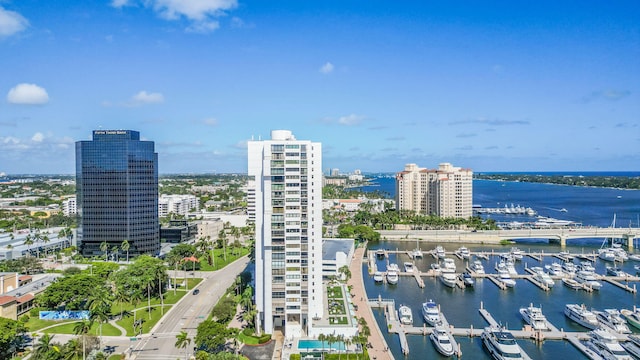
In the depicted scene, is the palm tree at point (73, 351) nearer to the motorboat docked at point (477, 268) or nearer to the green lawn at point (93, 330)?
the green lawn at point (93, 330)

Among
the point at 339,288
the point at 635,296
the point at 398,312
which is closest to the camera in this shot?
the point at 398,312

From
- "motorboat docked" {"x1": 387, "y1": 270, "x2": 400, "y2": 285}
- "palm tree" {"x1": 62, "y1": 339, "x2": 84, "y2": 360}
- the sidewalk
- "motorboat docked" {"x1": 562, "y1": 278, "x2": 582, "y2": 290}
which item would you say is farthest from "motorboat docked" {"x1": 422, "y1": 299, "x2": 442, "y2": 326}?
"palm tree" {"x1": 62, "y1": 339, "x2": 84, "y2": 360}

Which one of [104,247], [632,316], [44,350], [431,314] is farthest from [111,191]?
[632,316]

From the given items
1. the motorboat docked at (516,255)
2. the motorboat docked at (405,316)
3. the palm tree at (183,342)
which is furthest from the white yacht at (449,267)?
the palm tree at (183,342)

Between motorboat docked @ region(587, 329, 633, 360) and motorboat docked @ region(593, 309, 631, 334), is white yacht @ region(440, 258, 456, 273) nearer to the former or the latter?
motorboat docked @ region(593, 309, 631, 334)

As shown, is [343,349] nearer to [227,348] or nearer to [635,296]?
[227,348]

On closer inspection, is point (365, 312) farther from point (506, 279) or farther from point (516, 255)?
point (516, 255)

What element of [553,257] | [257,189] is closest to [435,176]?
[553,257]
